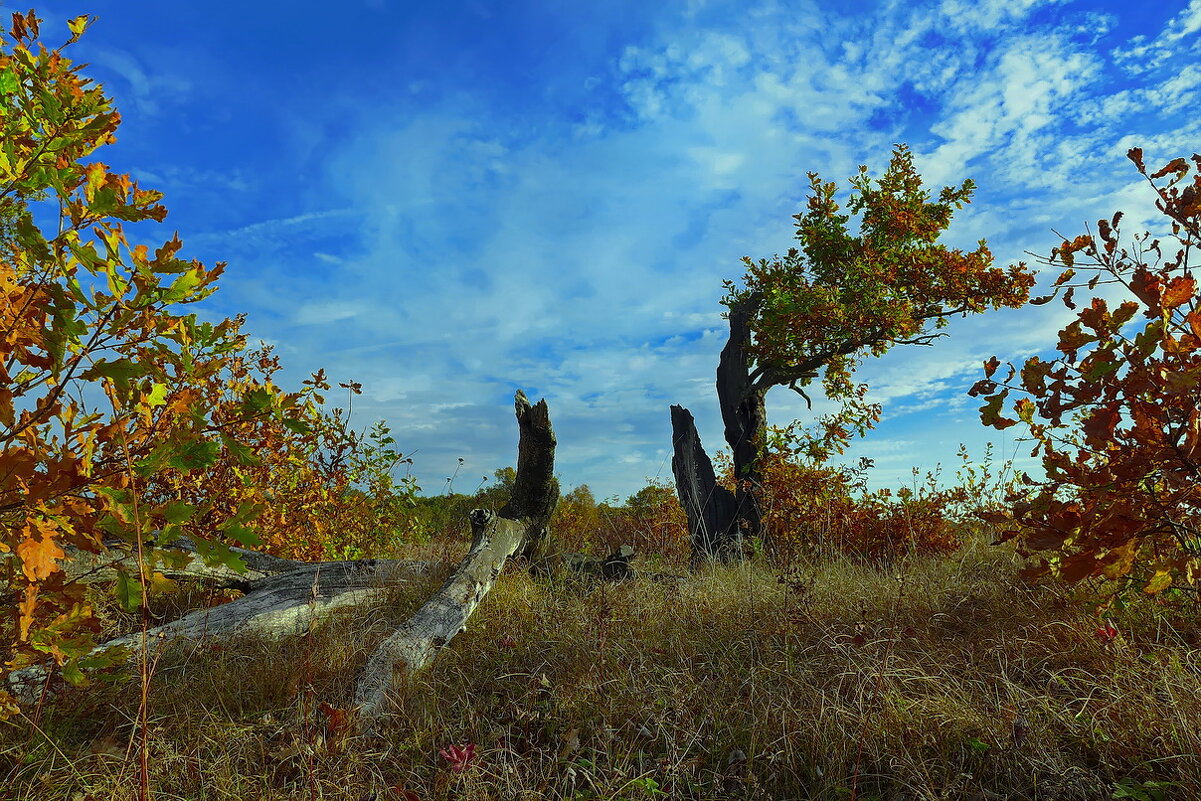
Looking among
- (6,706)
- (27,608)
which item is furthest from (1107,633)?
(6,706)

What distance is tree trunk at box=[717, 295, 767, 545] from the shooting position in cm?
965

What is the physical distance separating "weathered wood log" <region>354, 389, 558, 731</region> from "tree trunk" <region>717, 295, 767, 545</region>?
366 centimetres

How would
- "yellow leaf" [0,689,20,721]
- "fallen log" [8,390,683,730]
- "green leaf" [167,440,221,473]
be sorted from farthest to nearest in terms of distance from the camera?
"fallen log" [8,390,683,730]
"yellow leaf" [0,689,20,721]
"green leaf" [167,440,221,473]

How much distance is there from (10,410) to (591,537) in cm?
832

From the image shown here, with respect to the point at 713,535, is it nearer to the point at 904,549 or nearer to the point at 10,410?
the point at 904,549

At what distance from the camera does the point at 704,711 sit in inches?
132

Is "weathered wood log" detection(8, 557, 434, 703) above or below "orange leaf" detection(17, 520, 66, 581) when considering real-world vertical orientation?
below

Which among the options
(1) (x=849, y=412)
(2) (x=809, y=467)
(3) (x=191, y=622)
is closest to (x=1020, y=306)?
(1) (x=849, y=412)

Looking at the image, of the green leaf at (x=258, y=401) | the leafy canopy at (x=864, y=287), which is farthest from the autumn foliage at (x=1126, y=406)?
the leafy canopy at (x=864, y=287)

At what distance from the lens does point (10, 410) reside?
6.78ft

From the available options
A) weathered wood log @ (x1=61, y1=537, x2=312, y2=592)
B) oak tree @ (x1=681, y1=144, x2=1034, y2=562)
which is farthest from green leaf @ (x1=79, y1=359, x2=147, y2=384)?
oak tree @ (x1=681, y1=144, x2=1034, y2=562)

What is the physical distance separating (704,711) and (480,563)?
2555 mm

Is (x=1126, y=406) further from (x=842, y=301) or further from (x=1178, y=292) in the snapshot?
(x=842, y=301)

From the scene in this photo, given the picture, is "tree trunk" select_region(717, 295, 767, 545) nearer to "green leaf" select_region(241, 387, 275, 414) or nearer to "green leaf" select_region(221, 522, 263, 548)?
"green leaf" select_region(241, 387, 275, 414)
